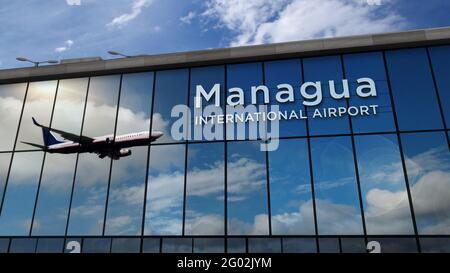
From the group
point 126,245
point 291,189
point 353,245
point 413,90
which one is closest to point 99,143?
point 126,245

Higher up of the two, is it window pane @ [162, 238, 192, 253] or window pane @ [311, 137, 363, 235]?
window pane @ [311, 137, 363, 235]

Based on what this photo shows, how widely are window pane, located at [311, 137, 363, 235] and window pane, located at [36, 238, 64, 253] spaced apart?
40.4 ft

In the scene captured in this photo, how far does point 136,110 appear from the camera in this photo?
21.5 m

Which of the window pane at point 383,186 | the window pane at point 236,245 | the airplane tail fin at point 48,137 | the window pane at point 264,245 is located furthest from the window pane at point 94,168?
the window pane at point 383,186

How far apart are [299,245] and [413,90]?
31.1 feet

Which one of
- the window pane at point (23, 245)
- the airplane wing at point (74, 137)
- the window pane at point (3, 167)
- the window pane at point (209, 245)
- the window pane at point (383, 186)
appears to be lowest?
the window pane at point (209, 245)

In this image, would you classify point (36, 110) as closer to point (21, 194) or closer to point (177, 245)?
point (21, 194)

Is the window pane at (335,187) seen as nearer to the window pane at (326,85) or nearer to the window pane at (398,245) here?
the window pane at (326,85)

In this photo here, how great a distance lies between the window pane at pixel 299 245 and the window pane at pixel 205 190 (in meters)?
2.94

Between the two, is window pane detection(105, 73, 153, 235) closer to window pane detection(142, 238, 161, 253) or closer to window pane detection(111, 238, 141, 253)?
window pane detection(111, 238, 141, 253)

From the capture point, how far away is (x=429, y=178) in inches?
698

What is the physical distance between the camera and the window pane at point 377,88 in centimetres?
1909

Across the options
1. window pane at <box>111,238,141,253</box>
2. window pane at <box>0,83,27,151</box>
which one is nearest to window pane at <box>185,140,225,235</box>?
window pane at <box>111,238,141,253</box>

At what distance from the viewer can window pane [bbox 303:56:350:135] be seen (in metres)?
19.4
